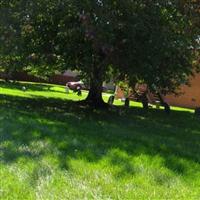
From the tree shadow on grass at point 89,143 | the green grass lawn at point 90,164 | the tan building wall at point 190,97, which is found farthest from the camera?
the tan building wall at point 190,97

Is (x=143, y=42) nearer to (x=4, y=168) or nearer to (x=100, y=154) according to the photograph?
(x=100, y=154)

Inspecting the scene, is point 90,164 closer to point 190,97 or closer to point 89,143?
point 89,143

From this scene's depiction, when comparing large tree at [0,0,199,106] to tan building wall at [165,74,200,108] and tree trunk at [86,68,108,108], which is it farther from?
tan building wall at [165,74,200,108]

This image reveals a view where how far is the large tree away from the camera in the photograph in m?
12.5

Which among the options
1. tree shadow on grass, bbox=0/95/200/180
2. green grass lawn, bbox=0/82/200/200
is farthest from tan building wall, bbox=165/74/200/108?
green grass lawn, bbox=0/82/200/200

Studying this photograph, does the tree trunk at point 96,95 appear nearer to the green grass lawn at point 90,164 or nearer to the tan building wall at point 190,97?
the green grass lawn at point 90,164

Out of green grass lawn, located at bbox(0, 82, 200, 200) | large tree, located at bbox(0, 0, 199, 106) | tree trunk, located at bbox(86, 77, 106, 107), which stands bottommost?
green grass lawn, located at bbox(0, 82, 200, 200)

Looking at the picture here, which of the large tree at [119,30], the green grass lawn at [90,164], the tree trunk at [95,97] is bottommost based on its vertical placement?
the green grass lawn at [90,164]

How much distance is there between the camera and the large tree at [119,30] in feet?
41.0

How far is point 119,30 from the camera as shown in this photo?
13.0 m

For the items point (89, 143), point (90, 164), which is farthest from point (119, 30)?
point (90, 164)

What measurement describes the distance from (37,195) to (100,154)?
231 centimetres

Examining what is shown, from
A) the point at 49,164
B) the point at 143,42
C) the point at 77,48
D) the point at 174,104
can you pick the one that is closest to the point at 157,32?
the point at 143,42

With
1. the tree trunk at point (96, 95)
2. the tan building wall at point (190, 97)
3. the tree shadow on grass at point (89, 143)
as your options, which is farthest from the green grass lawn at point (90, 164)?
the tan building wall at point (190, 97)
